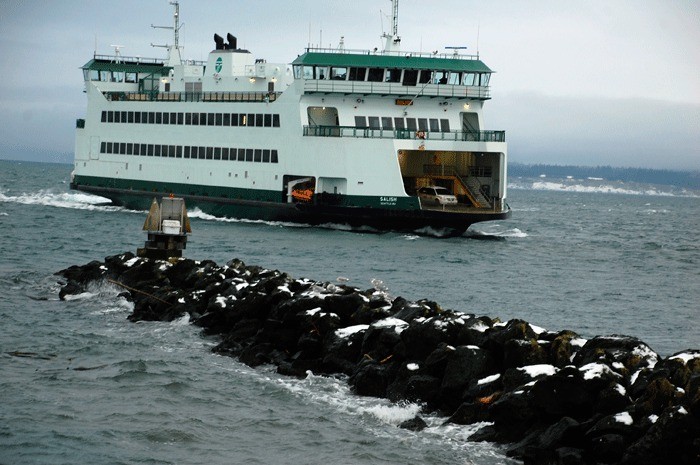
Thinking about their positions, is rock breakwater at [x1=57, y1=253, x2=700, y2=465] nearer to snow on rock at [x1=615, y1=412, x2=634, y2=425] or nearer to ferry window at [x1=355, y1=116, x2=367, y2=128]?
snow on rock at [x1=615, y1=412, x2=634, y2=425]

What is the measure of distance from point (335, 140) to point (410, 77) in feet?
13.1

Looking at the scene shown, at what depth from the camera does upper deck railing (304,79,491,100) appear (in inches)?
1667

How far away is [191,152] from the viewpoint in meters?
48.6

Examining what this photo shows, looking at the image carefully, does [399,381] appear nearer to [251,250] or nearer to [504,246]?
[251,250]

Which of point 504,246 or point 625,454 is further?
point 504,246

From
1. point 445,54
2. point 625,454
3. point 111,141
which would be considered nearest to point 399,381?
point 625,454

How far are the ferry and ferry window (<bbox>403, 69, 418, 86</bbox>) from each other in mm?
39

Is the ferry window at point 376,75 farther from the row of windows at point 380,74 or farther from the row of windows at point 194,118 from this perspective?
the row of windows at point 194,118

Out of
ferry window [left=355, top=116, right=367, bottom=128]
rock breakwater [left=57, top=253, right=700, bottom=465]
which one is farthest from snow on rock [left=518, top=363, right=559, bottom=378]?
ferry window [left=355, top=116, right=367, bottom=128]

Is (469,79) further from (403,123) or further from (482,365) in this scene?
(482,365)

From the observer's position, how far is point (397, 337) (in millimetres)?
16812

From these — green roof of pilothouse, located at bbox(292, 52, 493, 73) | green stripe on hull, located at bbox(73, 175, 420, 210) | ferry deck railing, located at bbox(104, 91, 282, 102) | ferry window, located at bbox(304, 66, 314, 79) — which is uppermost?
green roof of pilothouse, located at bbox(292, 52, 493, 73)

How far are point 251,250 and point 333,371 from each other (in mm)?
18970

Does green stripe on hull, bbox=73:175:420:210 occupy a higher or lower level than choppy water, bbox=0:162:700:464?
higher
